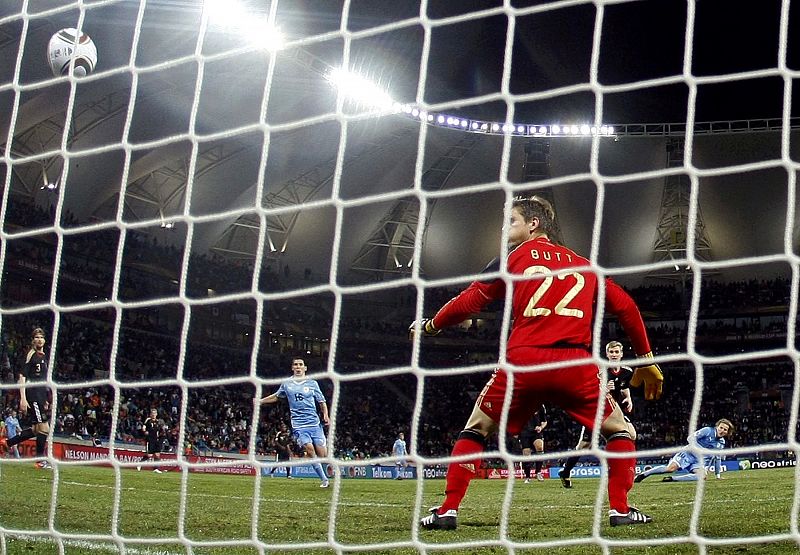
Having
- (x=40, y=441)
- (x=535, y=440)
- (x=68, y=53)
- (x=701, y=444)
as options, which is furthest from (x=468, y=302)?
(x=535, y=440)

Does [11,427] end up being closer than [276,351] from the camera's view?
Yes

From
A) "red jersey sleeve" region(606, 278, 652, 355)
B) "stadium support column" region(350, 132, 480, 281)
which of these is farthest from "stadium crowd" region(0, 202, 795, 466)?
"red jersey sleeve" region(606, 278, 652, 355)

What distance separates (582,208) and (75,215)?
13456mm

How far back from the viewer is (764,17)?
739 inches

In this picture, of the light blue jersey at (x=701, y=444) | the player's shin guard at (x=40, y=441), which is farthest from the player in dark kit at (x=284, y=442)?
the light blue jersey at (x=701, y=444)

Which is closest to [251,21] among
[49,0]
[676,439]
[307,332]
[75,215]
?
[49,0]

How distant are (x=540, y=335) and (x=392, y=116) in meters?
17.6

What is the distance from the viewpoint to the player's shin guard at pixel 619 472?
4426 mm

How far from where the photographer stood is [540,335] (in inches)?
162

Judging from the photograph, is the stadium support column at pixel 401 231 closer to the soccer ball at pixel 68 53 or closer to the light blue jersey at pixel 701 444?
the light blue jersey at pixel 701 444

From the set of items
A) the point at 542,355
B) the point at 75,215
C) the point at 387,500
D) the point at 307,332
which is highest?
the point at 75,215

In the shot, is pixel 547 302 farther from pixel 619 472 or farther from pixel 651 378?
pixel 619 472

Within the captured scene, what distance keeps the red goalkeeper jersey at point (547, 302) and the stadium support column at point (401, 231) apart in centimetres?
1793

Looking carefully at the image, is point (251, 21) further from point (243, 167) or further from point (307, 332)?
point (307, 332)
